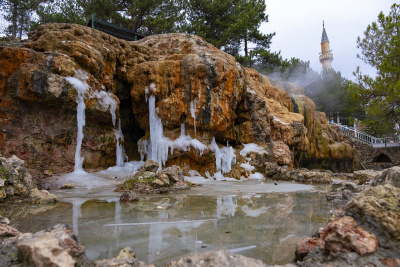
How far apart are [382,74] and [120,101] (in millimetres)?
12017

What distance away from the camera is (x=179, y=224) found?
2.54 meters

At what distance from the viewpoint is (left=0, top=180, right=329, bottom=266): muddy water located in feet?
6.12

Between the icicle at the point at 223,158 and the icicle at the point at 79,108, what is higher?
the icicle at the point at 79,108

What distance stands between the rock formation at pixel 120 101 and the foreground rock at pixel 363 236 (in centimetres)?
686

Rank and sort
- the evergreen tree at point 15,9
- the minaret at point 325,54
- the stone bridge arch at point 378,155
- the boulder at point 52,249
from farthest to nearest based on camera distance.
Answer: the minaret at point 325,54 < the stone bridge arch at point 378,155 < the evergreen tree at point 15,9 < the boulder at point 52,249

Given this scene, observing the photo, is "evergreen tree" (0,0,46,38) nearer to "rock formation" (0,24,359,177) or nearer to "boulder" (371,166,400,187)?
"rock formation" (0,24,359,177)

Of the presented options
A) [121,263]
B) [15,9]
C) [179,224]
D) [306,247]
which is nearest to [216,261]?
[121,263]

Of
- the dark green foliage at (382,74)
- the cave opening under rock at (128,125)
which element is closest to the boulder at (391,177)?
the cave opening under rock at (128,125)

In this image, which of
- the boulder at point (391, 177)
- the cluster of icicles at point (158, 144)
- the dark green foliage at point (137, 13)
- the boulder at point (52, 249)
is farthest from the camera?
the dark green foliage at point (137, 13)

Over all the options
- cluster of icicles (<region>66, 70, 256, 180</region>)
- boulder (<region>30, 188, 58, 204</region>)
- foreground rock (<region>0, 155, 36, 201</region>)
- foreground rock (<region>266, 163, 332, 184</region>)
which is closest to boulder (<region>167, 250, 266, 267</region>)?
boulder (<region>30, 188, 58, 204</region>)

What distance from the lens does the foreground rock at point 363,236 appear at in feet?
4.42

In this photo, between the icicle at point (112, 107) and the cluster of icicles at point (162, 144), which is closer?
the icicle at point (112, 107)

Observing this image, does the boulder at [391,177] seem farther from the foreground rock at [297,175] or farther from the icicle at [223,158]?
the icicle at [223,158]

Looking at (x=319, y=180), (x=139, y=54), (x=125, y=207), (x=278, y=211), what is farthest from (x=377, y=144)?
(x=125, y=207)
